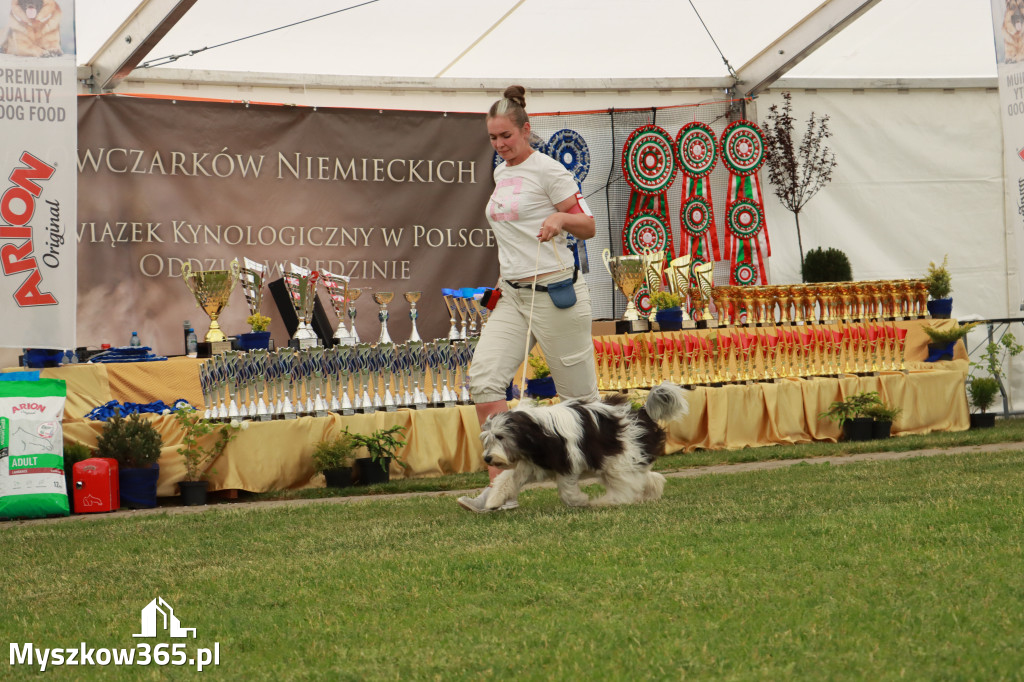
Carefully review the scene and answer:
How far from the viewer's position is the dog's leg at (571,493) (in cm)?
425

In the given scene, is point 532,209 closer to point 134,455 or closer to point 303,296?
point 134,455

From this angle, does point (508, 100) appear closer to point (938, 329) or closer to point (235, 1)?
point (235, 1)

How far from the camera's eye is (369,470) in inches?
245

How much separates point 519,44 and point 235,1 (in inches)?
87.9

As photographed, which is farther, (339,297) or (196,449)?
(339,297)

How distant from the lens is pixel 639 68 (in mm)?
9297

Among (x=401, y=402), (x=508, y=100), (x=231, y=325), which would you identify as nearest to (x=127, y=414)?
(x=401, y=402)

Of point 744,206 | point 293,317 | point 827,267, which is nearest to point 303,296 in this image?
point 293,317

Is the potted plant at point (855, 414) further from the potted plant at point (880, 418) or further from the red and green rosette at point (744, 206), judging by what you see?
the red and green rosette at point (744, 206)

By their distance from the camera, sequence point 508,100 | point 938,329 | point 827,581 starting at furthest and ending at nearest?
point 938,329 → point 508,100 → point 827,581

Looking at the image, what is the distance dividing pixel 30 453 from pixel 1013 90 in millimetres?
5883

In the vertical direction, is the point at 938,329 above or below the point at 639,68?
below

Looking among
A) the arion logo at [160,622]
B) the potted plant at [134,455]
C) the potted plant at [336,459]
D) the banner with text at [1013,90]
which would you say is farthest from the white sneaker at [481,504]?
the banner with text at [1013,90]

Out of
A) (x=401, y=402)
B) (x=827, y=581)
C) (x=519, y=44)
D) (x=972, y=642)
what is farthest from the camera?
(x=519, y=44)
